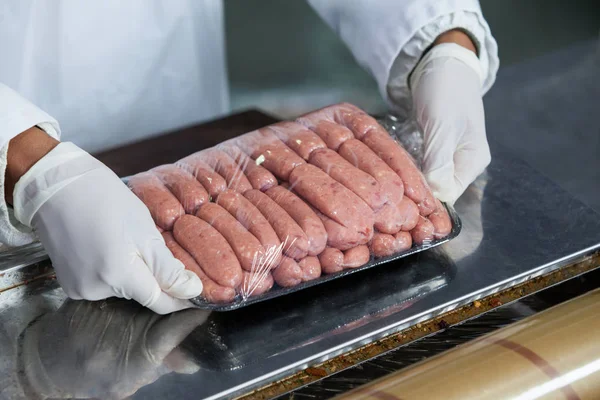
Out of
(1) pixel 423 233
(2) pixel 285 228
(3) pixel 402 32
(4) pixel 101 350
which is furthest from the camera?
(3) pixel 402 32

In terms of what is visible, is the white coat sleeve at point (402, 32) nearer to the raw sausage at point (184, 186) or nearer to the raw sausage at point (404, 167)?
the raw sausage at point (404, 167)

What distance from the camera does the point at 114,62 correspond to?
2.25 meters

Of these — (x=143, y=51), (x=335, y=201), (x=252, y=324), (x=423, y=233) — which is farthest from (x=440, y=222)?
(x=143, y=51)

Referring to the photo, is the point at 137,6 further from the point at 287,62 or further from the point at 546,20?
the point at 546,20

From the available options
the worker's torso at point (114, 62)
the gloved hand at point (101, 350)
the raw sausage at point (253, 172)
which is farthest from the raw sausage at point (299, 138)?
the worker's torso at point (114, 62)

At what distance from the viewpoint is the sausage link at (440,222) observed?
5.02 ft

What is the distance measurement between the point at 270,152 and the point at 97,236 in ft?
1.50

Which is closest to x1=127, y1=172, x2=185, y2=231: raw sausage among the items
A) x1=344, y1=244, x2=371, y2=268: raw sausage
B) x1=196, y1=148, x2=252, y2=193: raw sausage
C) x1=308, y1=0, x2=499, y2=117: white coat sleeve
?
x1=196, y1=148, x2=252, y2=193: raw sausage

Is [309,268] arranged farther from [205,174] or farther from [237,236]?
[205,174]

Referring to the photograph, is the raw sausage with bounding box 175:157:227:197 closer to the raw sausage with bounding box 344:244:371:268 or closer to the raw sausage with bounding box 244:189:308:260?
the raw sausage with bounding box 244:189:308:260

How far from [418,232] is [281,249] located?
327 millimetres

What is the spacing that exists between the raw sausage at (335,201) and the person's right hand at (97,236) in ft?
1.01

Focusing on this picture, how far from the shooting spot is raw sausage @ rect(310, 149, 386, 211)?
1477 millimetres

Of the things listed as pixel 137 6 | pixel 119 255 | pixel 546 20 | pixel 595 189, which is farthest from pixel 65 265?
pixel 546 20
